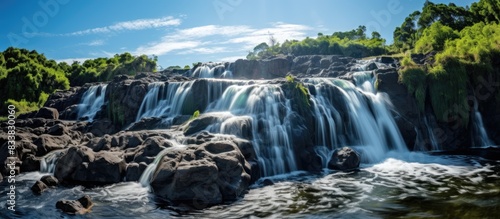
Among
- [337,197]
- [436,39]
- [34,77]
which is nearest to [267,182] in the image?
[337,197]

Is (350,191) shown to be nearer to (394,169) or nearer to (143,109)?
(394,169)

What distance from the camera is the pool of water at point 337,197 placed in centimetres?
1280

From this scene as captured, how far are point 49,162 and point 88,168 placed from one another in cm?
464

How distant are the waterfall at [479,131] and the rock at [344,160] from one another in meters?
11.3

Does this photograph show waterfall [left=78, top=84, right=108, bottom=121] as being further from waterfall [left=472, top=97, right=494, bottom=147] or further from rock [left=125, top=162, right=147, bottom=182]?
waterfall [left=472, top=97, right=494, bottom=147]

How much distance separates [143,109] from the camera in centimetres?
3189

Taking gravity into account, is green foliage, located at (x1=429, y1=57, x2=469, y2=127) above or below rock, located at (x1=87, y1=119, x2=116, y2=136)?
above

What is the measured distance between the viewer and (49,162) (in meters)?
20.7

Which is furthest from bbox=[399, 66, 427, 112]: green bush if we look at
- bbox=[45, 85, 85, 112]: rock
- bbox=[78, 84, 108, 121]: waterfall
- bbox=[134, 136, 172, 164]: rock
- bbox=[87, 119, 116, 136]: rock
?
bbox=[45, 85, 85, 112]: rock

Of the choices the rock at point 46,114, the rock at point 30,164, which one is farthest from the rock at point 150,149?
the rock at point 46,114

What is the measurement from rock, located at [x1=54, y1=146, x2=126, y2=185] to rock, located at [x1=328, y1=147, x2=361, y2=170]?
1155 centimetres

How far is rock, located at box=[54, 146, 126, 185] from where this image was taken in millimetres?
17641

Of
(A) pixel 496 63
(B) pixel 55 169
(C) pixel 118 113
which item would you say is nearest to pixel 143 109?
(C) pixel 118 113

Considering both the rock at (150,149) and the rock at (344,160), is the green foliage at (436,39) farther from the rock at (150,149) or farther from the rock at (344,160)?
the rock at (150,149)
